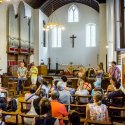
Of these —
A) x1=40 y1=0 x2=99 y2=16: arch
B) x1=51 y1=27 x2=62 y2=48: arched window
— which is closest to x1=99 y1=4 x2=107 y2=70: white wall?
x1=40 y1=0 x2=99 y2=16: arch

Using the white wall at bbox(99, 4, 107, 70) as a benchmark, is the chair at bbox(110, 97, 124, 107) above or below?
below

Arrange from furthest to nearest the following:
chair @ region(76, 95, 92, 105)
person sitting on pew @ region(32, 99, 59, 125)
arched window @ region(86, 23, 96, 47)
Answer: arched window @ region(86, 23, 96, 47) → chair @ region(76, 95, 92, 105) → person sitting on pew @ region(32, 99, 59, 125)

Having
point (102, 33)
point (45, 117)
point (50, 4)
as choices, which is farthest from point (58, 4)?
point (45, 117)

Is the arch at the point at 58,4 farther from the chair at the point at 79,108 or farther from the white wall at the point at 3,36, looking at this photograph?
the chair at the point at 79,108

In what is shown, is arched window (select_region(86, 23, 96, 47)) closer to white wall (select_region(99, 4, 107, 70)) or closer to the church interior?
the church interior

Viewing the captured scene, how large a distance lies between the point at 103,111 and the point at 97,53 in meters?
20.0

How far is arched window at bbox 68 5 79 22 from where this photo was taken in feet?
81.6

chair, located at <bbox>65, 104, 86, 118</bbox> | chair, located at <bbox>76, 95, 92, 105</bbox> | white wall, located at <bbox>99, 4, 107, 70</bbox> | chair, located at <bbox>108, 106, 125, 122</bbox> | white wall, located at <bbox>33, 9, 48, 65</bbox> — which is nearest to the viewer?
chair, located at <bbox>108, 106, 125, 122</bbox>

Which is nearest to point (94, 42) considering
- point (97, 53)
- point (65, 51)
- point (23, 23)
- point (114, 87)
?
point (97, 53)

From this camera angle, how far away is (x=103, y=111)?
4.80m

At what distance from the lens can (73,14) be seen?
983 inches

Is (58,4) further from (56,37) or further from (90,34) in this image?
(90,34)

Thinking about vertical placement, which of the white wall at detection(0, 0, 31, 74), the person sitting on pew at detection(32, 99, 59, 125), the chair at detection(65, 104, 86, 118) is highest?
the white wall at detection(0, 0, 31, 74)

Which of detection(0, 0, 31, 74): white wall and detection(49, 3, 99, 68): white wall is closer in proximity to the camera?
detection(0, 0, 31, 74): white wall
